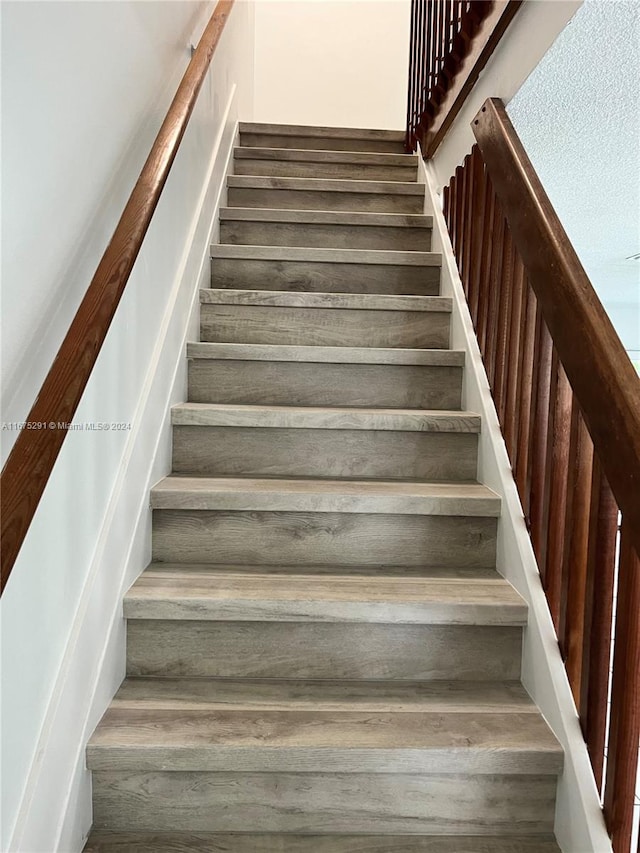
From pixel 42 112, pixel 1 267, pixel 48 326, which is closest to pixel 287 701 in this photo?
pixel 48 326

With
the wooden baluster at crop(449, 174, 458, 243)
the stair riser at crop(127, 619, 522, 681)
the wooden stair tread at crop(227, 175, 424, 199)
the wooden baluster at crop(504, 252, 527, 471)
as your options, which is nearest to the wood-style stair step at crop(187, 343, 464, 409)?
the wooden baluster at crop(504, 252, 527, 471)

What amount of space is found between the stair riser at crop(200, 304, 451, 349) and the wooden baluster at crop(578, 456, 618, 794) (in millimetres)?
1215

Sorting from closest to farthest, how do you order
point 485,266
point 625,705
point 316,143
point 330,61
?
point 625,705, point 485,266, point 316,143, point 330,61

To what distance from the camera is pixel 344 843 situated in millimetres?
1154

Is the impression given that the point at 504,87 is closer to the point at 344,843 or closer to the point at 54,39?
the point at 54,39

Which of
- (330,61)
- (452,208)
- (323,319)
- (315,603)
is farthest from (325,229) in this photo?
(330,61)

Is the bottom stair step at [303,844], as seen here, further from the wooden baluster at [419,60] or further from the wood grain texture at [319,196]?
the wooden baluster at [419,60]

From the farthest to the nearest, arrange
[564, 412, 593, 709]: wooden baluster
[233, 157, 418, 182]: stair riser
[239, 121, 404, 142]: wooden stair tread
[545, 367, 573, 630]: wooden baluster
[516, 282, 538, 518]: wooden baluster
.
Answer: [239, 121, 404, 142]: wooden stair tread, [233, 157, 418, 182]: stair riser, [516, 282, 538, 518]: wooden baluster, [545, 367, 573, 630]: wooden baluster, [564, 412, 593, 709]: wooden baluster

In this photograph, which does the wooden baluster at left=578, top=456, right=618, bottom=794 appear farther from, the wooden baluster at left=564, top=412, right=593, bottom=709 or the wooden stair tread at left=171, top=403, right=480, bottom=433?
the wooden stair tread at left=171, top=403, right=480, bottom=433

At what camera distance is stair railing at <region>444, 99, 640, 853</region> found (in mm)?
1000

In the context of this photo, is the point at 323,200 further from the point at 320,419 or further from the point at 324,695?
the point at 324,695

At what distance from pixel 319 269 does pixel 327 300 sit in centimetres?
A: 28

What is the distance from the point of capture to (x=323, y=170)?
3.19 metres

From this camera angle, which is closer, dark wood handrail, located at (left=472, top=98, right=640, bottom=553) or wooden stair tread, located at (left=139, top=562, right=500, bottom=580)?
dark wood handrail, located at (left=472, top=98, right=640, bottom=553)
